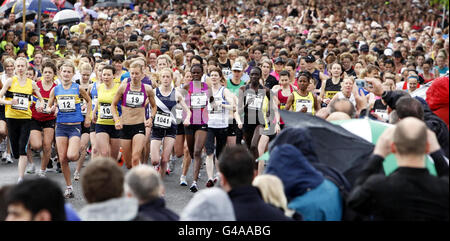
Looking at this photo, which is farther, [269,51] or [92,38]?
[92,38]

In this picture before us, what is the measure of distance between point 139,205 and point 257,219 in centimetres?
69

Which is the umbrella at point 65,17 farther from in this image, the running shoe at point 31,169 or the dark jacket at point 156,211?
the dark jacket at point 156,211

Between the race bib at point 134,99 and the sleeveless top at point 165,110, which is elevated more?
the race bib at point 134,99

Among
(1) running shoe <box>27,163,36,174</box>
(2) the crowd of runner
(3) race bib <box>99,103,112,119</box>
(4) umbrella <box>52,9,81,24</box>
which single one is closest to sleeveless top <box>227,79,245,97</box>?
(2) the crowd of runner

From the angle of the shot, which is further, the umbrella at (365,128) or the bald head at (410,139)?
the umbrella at (365,128)

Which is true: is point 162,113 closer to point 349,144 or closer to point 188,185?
point 188,185

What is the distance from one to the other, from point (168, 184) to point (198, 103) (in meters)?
1.31

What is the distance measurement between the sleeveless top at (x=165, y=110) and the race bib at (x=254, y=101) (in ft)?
3.55

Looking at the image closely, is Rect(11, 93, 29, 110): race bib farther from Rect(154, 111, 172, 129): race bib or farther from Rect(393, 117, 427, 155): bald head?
Rect(393, 117, 427, 155): bald head

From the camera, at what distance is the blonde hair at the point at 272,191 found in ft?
14.6

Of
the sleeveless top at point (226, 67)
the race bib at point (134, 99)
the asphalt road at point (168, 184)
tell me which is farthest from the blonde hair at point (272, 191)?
the sleeveless top at point (226, 67)

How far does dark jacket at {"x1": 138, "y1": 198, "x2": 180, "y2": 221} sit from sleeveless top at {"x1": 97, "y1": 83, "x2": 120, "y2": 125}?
5.58 m
